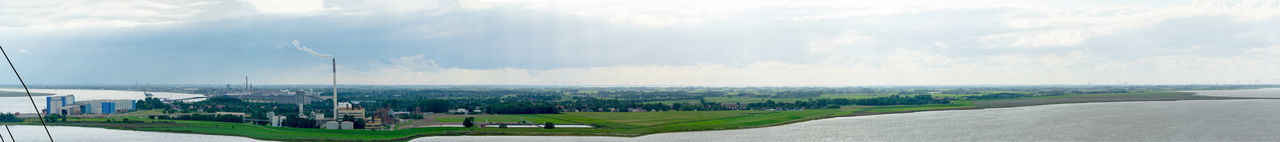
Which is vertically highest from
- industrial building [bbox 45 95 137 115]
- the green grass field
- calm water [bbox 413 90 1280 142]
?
industrial building [bbox 45 95 137 115]

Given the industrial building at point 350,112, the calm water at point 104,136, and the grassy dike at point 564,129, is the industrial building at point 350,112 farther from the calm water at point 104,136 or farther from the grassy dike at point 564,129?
the calm water at point 104,136

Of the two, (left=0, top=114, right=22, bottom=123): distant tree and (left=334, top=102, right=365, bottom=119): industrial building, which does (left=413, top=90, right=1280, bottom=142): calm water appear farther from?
(left=0, top=114, right=22, bottom=123): distant tree

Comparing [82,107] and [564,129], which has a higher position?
[82,107]

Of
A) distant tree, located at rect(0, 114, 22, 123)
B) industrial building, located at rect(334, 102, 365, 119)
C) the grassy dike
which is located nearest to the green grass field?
the grassy dike

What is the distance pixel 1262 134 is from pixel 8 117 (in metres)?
27.2

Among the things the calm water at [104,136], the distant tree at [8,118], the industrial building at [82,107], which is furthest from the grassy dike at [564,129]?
the industrial building at [82,107]

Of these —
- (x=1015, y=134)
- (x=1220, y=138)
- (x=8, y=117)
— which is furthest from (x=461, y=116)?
(x=1220, y=138)

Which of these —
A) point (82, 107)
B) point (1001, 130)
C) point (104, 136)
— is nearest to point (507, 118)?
point (104, 136)

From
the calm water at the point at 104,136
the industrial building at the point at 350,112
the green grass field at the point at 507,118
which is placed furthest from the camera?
the industrial building at the point at 350,112

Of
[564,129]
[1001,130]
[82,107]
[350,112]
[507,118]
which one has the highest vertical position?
[82,107]

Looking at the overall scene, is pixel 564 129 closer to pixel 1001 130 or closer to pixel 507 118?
pixel 507 118

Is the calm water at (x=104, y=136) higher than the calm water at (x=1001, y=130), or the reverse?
the calm water at (x=104, y=136)

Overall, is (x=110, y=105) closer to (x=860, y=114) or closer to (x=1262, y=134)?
(x=860, y=114)

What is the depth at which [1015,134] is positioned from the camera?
52.2ft
